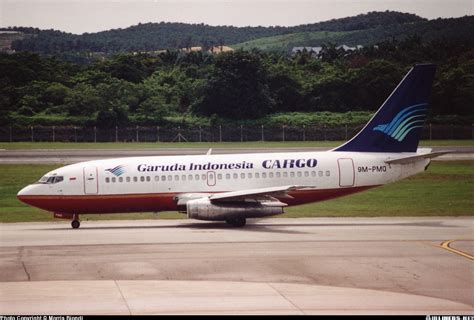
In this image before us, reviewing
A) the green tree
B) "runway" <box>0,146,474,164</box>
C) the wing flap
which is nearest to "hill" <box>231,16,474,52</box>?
"runway" <box>0,146,474,164</box>

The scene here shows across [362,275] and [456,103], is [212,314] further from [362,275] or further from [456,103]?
[456,103]

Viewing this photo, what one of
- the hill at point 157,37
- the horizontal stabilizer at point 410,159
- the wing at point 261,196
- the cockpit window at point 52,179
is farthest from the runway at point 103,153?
the hill at point 157,37

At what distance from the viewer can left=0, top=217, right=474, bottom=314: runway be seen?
2058 cm

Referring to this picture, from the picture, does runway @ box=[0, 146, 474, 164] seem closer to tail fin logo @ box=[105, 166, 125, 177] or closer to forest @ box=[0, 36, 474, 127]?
forest @ box=[0, 36, 474, 127]

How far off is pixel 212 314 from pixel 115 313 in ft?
7.12

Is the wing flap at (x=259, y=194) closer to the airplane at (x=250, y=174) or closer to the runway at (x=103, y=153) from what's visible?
the airplane at (x=250, y=174)

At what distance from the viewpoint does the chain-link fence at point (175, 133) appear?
8475 centimetres

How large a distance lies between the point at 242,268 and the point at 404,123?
14.8m

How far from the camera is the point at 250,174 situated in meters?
37.8

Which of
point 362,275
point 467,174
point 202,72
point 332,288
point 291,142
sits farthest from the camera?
point 202,72

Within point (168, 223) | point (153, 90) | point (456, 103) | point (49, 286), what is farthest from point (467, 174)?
point (153, 90)

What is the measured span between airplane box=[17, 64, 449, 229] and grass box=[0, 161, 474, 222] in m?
4.20

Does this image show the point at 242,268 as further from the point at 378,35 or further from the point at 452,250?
the point at 378,35

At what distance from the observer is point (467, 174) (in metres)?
58.4
